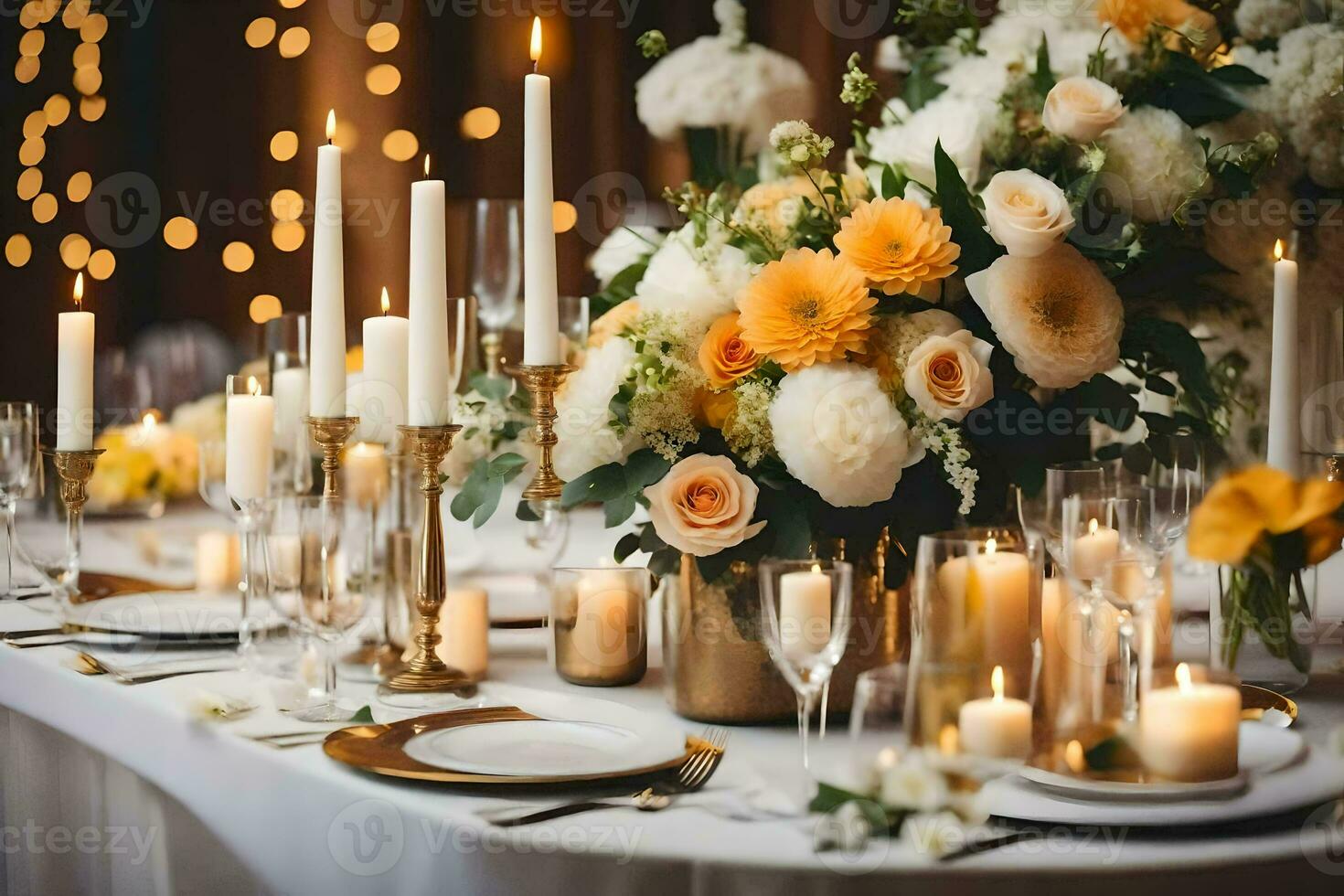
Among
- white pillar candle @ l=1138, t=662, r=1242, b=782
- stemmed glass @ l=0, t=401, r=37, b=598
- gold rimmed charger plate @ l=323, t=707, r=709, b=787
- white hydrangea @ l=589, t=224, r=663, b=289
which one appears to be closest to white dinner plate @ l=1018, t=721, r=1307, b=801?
white pillar candle @ l=1138, t=662, r=1242, b=782

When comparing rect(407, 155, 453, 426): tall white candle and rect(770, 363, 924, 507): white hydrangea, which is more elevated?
rect(407, 155, 453, 426): tall white candle

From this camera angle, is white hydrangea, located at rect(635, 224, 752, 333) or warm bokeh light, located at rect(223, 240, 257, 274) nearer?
white hydrangea, located at rect(635, 224, 752, 333)

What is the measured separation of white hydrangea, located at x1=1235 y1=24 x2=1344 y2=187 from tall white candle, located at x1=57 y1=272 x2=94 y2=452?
49.5 inches

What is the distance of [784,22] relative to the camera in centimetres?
420

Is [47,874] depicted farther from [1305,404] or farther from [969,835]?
[1305,404]

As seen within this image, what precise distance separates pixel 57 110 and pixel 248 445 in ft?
9.94

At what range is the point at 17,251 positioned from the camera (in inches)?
157

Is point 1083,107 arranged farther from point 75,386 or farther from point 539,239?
point 75,386

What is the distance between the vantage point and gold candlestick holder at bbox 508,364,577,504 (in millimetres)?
1229

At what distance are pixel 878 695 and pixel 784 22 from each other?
3758 millimetres

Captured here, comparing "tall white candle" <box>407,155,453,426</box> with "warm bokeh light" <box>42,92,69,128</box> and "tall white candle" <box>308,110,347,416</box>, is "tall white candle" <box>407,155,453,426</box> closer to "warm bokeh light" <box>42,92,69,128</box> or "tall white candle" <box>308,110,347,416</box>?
"tall white candle" <box>308,110,347,416</box>

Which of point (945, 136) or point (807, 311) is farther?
point (945, 136)

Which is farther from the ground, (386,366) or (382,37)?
(382,37)

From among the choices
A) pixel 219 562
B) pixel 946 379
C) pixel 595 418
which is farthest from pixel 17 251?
pixel 946 379
